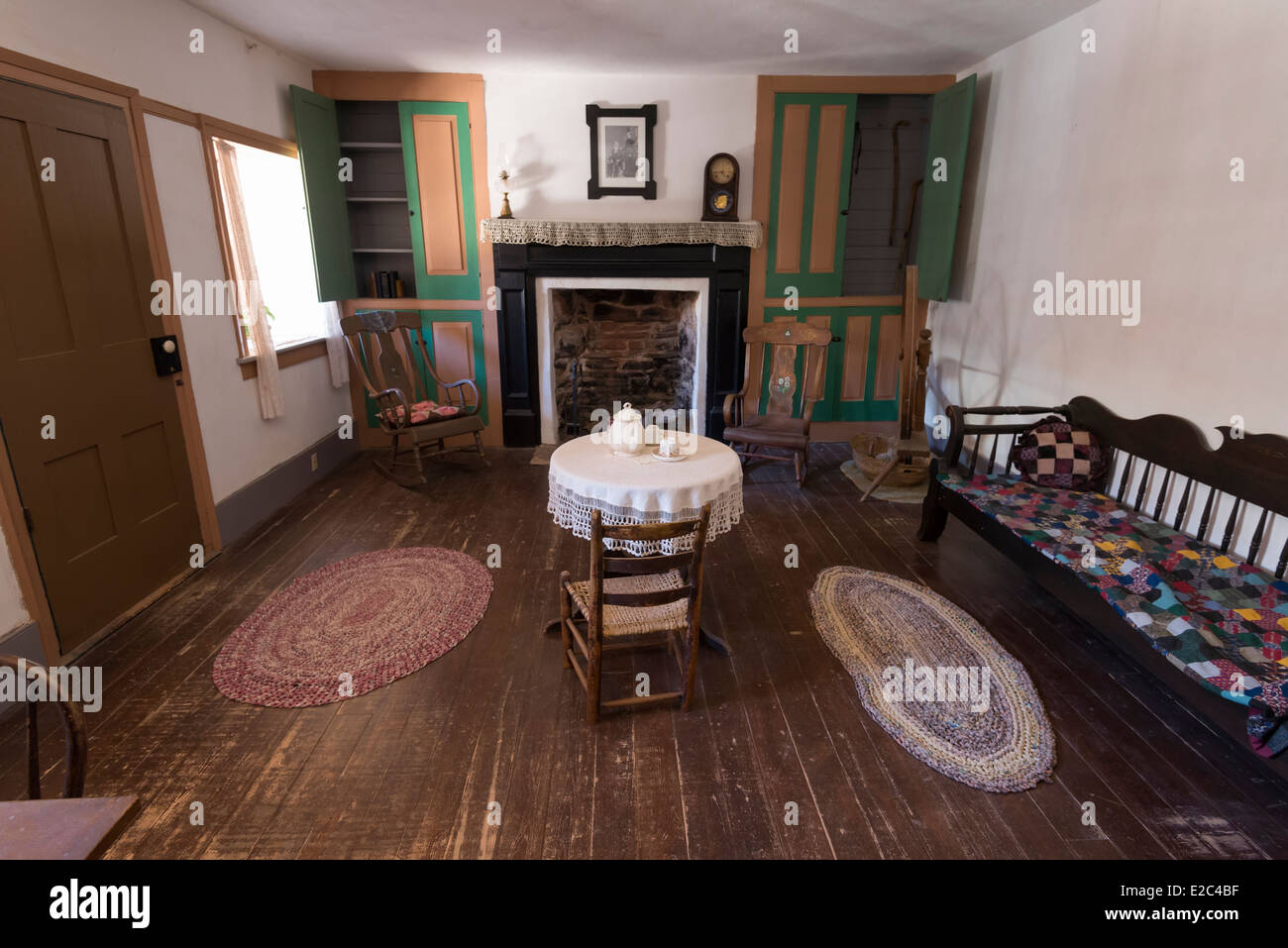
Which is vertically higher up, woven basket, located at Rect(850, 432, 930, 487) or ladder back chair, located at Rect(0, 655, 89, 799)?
ladder back chair, located at Rect(0, 655, 89, 799)

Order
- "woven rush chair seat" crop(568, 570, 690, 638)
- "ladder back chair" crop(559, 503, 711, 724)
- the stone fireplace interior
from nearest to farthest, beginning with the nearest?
"ladder back chair" crop(559, 503, 711, 724) → "woven rush chair seat" crop(568, 570, 690, 638) → the stone fireplace interior

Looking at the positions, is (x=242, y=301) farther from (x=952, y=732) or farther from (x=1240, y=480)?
(x=1240, y=480)

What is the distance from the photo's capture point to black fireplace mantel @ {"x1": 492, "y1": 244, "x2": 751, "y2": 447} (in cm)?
489

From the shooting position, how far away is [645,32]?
A: 146 inches

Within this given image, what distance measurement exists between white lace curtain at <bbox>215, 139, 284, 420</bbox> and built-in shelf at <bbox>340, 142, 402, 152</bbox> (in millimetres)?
1169

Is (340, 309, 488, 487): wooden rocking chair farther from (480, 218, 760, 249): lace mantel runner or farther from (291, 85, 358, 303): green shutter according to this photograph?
(480, 218, 760, 249): lace mantel runner

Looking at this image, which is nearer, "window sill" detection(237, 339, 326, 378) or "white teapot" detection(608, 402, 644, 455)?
"white teapot" detection(608, 402, 644, 455)

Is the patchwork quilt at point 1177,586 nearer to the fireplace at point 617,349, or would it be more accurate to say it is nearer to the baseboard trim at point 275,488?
the fireplace at point 617,349

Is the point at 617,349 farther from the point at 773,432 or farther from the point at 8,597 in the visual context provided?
the point at 8,597

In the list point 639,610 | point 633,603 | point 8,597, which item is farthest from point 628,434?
point 8,597

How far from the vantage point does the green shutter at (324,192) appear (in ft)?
14.1

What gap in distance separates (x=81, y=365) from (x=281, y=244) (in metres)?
2.30

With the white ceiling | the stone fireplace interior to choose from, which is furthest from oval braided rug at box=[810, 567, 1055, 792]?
the white ceiling

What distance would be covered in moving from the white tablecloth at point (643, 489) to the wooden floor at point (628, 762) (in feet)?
1.57
